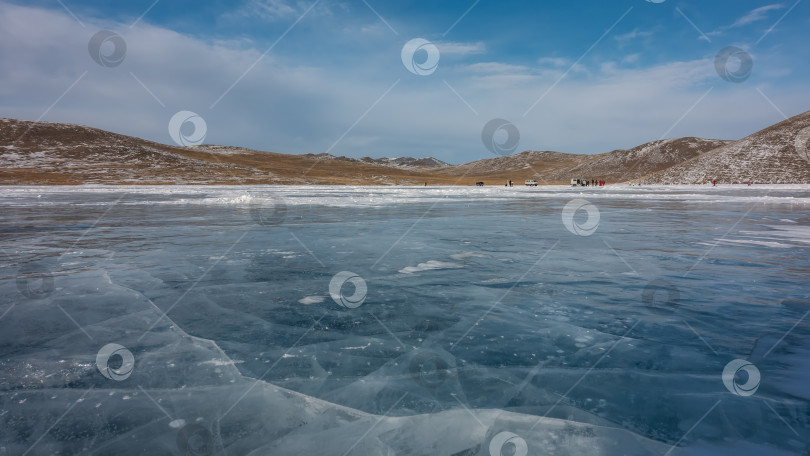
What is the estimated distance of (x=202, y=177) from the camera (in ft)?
290

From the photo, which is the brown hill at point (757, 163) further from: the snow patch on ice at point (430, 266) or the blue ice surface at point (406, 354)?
the snow patch on ice at point (430, 266)

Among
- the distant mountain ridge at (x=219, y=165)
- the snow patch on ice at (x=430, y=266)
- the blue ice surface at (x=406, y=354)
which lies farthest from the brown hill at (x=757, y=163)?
the snow patch on ice at (x=430, y=266)

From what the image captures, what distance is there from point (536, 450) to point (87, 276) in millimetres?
7939

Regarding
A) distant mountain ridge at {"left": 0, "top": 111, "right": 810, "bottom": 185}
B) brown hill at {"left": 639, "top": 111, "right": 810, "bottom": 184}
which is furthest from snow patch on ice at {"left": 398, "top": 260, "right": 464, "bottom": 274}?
brown hill at {"left": 639, "top": 111, "right": 810, "bottom": 184}

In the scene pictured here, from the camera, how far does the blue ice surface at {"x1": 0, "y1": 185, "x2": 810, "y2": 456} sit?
2.97 meters

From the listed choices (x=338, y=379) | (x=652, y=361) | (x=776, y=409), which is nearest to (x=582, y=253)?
(x=652, y=361)

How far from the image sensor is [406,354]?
428 centimetres

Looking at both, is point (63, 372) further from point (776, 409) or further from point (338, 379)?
point (776, 409)

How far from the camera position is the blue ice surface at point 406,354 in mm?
2975

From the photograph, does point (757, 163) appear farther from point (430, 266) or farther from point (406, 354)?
point (406, 354)

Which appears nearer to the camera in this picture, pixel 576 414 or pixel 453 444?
pixel 453 444

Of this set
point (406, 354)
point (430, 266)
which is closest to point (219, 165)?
→ point (430, 266)

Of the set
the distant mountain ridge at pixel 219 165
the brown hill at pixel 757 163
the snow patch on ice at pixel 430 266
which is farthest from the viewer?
the distant mountain ridge at pixel 219 165

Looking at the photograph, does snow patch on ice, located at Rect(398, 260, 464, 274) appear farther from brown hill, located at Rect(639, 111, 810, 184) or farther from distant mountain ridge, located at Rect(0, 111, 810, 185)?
brown hill, located at Rect(639, 111, 810, 184)
